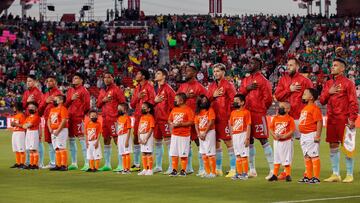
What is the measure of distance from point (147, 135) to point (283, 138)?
11.2 ft

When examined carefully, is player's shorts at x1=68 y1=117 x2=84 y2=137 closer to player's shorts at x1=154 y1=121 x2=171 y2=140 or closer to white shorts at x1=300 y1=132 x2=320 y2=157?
player's shorts at x1=154 y1=121 x2=171 y2=140

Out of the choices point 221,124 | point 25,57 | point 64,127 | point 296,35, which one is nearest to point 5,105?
point 25,57

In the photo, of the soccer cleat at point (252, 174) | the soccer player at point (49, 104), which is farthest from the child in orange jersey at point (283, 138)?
the soccer player at point (49, 104)

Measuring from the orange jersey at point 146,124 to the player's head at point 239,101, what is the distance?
230 centimetres

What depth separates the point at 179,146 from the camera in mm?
20125

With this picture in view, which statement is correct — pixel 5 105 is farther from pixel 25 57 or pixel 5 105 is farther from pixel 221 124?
pixel 221 124

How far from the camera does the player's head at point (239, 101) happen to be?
19.1 metres

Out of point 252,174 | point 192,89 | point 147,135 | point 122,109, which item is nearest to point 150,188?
point 252,174

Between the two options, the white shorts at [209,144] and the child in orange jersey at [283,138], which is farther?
the white shorts at [209,144]

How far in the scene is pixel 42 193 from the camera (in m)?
16.9

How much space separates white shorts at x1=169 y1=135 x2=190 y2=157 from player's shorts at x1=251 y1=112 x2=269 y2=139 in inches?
59.5

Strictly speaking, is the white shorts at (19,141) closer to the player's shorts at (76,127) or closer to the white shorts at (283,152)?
the player's shorts at (76,127)

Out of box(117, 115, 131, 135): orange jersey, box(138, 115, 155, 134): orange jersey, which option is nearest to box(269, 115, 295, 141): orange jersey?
box(138, 115, 155, 134): orange jersey

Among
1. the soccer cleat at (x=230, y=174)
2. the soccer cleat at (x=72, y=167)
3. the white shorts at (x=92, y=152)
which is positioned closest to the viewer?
the soccer cleat at (x=230, y=174)
